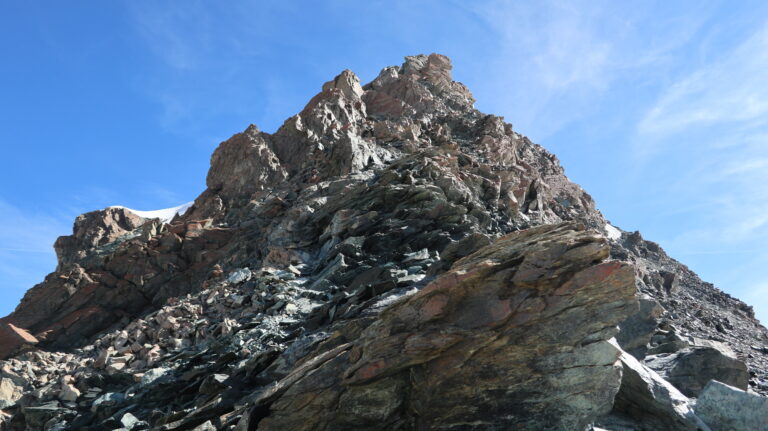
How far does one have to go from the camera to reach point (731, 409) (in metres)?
10.8

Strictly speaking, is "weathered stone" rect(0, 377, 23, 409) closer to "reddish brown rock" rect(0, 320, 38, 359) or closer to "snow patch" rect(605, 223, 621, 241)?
"reddish brown rock" rect(0, 320, 38, 359)

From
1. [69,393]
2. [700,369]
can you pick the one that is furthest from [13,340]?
[700,369]

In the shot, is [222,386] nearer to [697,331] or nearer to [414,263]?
[414,263]

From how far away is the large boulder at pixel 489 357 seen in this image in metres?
10.4

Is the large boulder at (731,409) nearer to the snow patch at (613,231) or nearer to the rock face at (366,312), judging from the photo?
the rock face at (366,312)

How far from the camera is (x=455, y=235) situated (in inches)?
1090

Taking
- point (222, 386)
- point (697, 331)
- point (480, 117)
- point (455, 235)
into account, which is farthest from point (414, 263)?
point (480, 117)

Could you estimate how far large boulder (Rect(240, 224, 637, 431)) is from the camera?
10383mm

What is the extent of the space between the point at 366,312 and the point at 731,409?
1030 centimetres

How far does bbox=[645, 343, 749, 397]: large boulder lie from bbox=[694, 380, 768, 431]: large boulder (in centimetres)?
Result: 431

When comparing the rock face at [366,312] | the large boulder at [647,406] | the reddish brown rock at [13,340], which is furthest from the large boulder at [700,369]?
the reddish brown rock at [13,340]

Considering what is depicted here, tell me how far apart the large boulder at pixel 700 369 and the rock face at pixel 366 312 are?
6 centimetres

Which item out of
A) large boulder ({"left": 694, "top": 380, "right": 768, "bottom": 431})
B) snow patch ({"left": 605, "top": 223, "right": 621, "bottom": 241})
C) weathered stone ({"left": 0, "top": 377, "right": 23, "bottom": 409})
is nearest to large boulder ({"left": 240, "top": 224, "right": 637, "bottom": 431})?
A: large boulder ({"left": 694, "top": 380, "right": 768, "bottom": 431})

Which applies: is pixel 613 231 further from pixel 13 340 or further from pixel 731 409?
pixel 13 340
